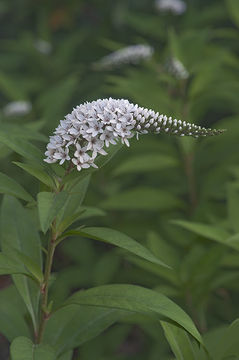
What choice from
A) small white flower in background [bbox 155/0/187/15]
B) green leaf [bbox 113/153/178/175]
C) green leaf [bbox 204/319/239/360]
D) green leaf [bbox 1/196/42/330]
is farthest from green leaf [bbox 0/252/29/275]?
small white flower in background [bbox 155/0/187/15]

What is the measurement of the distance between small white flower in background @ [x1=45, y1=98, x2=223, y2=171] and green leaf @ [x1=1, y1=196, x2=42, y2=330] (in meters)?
0.45

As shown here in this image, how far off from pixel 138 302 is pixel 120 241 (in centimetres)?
19

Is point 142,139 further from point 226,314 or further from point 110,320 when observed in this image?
point 110,320

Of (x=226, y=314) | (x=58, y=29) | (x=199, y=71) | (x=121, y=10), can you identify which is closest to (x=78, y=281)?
(x=226, y=314)

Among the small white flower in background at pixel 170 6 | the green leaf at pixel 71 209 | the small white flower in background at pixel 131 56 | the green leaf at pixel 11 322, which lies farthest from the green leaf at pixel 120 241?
the small white flower in background at pixel 170 6

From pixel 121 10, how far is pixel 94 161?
12.4ft

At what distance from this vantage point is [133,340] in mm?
4230

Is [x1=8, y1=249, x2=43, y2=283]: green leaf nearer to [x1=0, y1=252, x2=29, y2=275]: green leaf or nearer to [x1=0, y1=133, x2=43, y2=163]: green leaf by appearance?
[x1=0, y1=252, x2=29, y2=275]: green leaf

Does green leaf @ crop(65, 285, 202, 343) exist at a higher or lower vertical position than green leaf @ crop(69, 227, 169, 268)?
lower

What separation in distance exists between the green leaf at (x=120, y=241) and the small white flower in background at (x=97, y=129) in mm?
190

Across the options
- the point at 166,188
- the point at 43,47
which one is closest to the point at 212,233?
the point at 166,188

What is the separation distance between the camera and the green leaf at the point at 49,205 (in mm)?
1419

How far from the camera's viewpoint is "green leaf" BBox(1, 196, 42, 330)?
6.32ft

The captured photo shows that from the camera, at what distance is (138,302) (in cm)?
161
